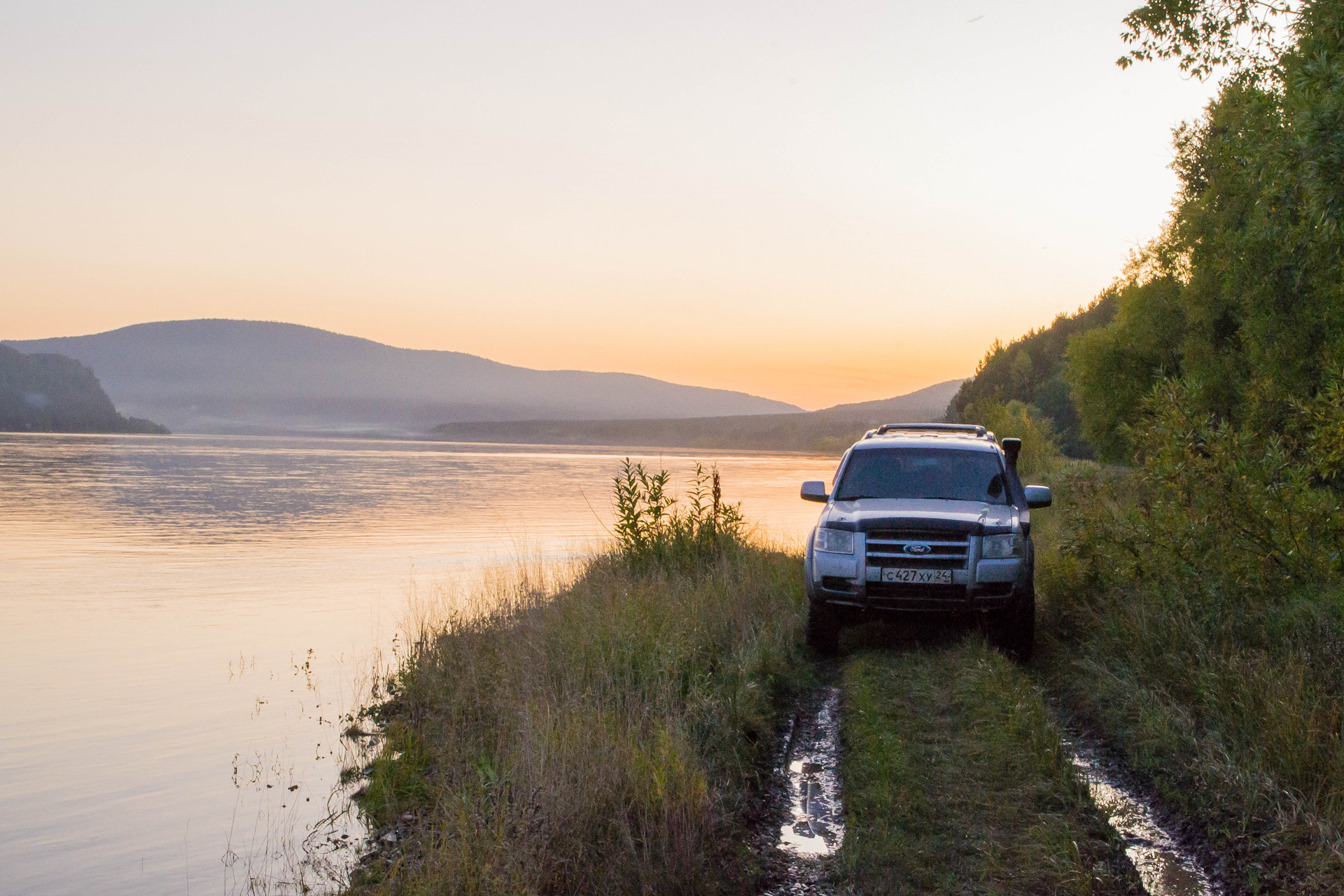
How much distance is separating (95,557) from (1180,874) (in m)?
21.9

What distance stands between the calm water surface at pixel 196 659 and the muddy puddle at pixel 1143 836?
480cm

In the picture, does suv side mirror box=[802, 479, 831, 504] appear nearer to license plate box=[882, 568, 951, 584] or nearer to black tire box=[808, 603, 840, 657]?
black tire box=[808, 603, 840, 657]

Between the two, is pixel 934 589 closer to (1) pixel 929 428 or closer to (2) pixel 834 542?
(2) pixel 834 542

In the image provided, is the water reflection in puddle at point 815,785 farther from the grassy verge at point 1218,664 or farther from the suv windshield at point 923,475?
the suv windshield at point 923,475

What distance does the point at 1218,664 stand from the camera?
7.31 meters

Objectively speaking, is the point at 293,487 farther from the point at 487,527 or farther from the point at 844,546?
the point at 844,546

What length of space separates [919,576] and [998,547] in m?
0.82

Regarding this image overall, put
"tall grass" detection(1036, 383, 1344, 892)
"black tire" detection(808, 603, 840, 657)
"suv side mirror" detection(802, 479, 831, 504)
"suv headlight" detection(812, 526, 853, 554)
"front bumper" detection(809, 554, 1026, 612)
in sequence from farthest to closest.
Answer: "suv side mirror" detection(802, 479, 831, 504) < "black tire" detection(808, 603, 840, 657) < "suv headlight" detection(812, 526, 853, 554) < "front bumper" detection(809, 554, 1026, 612) < "tall grass" detection(1036, 383, 1344, 892)

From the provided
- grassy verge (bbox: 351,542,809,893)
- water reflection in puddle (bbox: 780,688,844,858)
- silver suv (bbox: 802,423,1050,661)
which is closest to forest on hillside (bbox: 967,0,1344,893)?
silver suv (bbox: 802,423,1050,661)

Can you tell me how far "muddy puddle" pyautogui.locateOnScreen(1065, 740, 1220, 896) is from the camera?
15.8 feet

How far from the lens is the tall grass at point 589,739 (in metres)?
4.90

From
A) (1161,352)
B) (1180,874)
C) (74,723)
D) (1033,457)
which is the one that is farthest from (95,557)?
(1033,457)

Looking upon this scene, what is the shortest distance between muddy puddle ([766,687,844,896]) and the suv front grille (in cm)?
169

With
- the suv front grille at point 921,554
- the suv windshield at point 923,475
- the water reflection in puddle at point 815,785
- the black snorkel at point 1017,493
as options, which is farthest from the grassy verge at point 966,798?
the suv windshield at point 923,475
